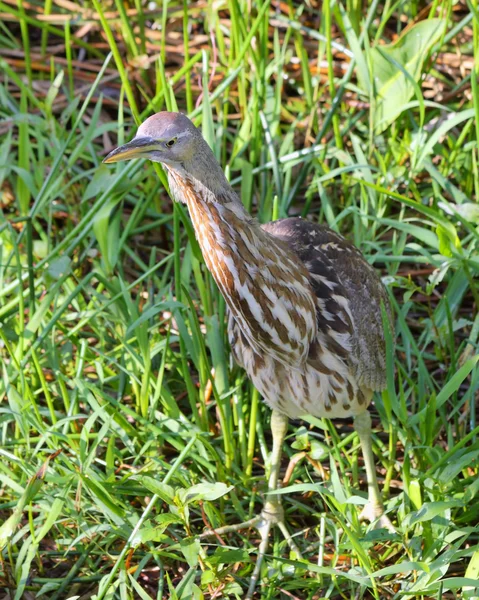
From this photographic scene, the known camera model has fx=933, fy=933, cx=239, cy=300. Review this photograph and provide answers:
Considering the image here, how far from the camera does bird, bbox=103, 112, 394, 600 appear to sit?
1.92m

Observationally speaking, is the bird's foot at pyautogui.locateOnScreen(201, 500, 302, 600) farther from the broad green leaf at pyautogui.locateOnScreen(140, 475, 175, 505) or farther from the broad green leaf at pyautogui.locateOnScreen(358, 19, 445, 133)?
the broad green leaf at pyautogui.locateOnScreen(358, 19, 445, 133)

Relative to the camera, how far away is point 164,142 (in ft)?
5.82

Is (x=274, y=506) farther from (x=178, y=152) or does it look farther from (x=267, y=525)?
(x=178, y=152)

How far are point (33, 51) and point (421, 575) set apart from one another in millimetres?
2500

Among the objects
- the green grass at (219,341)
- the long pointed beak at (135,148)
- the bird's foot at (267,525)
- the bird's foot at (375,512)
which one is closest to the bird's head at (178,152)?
the long pointed beak at (135,148)

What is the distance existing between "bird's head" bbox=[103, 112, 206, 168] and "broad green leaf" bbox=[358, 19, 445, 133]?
123cm

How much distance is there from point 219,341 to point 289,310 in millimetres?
450

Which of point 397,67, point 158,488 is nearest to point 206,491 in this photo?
point 158,488

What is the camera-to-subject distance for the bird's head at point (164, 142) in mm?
1772

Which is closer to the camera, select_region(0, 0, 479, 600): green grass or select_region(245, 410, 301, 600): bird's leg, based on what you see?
select_region(0, 0, 479, 600): green grass

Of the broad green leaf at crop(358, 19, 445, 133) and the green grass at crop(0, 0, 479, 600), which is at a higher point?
the broad green leaf at crop(358, 19, 445, 133)

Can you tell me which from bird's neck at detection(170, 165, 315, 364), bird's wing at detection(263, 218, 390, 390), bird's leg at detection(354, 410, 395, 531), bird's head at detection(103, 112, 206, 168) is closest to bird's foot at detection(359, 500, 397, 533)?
bird's leg at detection(354, 410, 395, 531)

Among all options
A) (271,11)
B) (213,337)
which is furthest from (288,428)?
(271,11)

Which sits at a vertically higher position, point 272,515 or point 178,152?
point 178,152
